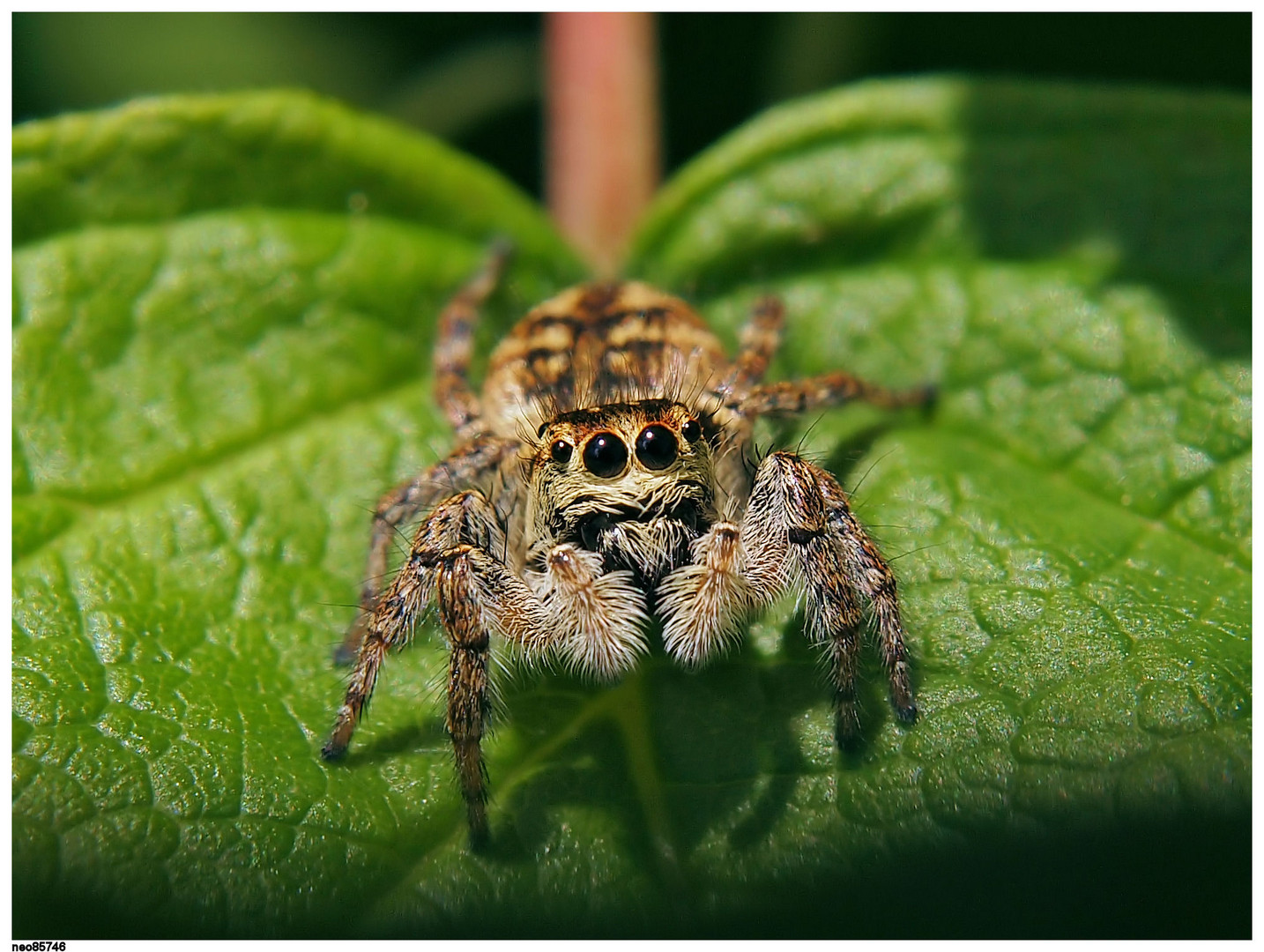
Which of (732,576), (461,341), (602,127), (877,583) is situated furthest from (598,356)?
(602,127)

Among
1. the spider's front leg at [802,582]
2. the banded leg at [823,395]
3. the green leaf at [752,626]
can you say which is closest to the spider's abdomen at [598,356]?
the banded leg at [823,395]

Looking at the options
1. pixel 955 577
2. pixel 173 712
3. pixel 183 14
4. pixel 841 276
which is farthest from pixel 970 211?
pixel 183 14

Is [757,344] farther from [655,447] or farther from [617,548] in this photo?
[617,548]

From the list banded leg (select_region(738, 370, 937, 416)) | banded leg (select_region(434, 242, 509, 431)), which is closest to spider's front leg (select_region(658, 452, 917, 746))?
banded leg (select_region(738, 370, 937, 416))

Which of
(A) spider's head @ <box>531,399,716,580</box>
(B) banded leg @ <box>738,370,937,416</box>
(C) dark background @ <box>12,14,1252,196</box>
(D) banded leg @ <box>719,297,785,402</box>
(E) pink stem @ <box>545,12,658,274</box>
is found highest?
(C) dark background @ <box>12,14,1252,196</box>

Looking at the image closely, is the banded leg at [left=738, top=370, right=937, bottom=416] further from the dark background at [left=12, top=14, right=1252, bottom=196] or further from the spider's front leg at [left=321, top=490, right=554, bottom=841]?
the dark background at [left=12, top=14, right=1252, bottom=196]

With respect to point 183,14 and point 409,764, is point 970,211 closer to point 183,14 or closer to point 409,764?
point 409,764
